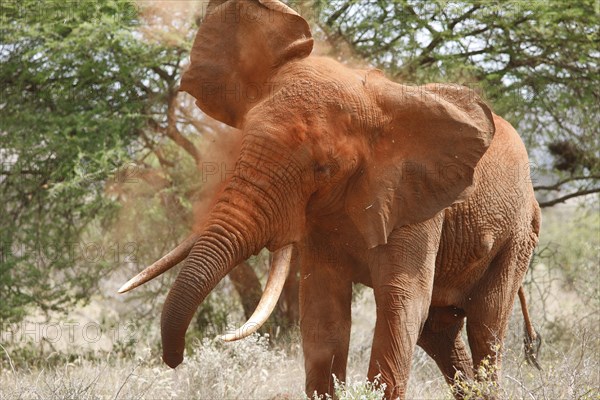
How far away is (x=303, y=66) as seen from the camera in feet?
15.4

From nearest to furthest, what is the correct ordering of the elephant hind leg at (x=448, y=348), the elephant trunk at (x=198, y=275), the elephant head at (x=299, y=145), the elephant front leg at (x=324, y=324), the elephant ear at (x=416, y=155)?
the elephant trunk at (x=198, y=275) → the elephant head at (x=299, y=145) → the elephant ear at (x=416, y=155) → the elephant front leg at (x=324, y=324) → the elephant hind leg at (x=448, y=348)

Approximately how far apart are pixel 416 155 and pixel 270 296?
108cm

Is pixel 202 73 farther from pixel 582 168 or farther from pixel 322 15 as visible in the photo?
pixel 582 168

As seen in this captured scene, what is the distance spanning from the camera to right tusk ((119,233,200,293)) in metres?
4.38

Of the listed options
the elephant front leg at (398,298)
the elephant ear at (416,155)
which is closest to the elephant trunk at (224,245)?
the elephant ear at (416,155)

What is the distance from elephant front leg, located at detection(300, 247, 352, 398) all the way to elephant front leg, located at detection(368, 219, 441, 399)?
1.35 feet

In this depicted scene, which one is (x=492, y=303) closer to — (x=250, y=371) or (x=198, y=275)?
(x=250, y=371)

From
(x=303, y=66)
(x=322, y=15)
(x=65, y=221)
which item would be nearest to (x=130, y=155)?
(x=65, y=221)

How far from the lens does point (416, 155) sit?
4.93m

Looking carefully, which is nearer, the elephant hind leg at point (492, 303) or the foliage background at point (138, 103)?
the elephant hind leg at point (492, 303)

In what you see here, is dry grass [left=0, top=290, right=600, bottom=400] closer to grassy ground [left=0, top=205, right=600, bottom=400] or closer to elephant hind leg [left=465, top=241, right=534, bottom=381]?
grassy ground [left=0, top=205, right=600, bottom=400]

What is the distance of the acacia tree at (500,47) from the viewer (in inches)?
353

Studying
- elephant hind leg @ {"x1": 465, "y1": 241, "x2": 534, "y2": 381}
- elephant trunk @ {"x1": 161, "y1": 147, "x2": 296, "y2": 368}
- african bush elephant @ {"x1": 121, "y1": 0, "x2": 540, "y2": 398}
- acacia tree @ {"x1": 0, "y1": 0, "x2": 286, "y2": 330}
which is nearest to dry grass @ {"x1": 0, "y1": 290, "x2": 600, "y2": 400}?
elephant hind leg @ {"x1": 465, "y1": 241, "x2": 534, "y2": 381}

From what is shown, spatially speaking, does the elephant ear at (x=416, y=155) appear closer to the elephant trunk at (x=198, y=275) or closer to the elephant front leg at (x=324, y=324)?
the elephant front leg at (x=324, y=324)
